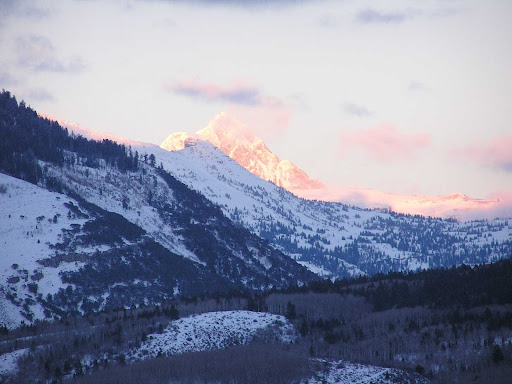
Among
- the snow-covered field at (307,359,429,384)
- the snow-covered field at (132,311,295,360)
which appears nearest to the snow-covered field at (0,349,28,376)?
the snow-covered field at (132,311,295,360)

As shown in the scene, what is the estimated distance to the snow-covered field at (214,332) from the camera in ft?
562

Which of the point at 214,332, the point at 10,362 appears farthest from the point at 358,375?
the point at 10,362

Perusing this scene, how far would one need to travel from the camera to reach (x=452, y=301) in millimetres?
198250

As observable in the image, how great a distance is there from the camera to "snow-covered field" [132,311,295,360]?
171 meters

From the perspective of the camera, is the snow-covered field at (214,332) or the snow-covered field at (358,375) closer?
the snow-covered field at (358,375)

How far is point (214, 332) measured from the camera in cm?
17962

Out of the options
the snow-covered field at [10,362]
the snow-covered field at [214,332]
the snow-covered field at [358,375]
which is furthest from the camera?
the snow-covered field at [214,332]

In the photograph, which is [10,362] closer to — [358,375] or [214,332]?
[214,332]

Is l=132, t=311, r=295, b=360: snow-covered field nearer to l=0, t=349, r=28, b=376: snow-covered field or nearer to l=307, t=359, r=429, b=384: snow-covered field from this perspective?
l=0, t=349, r=28, b=376: snow-covered field

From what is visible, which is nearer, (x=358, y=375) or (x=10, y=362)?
(x=358, y=375)

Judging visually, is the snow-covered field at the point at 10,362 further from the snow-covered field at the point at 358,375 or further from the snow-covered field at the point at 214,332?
the snow-covered field at the point at 358,375

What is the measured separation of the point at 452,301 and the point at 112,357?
3046 inches

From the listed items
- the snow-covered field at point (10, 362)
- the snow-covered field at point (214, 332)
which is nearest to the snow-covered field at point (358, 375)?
the snow-covered field at point (214, 332)

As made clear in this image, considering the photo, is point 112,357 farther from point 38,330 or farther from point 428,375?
point 428,375
